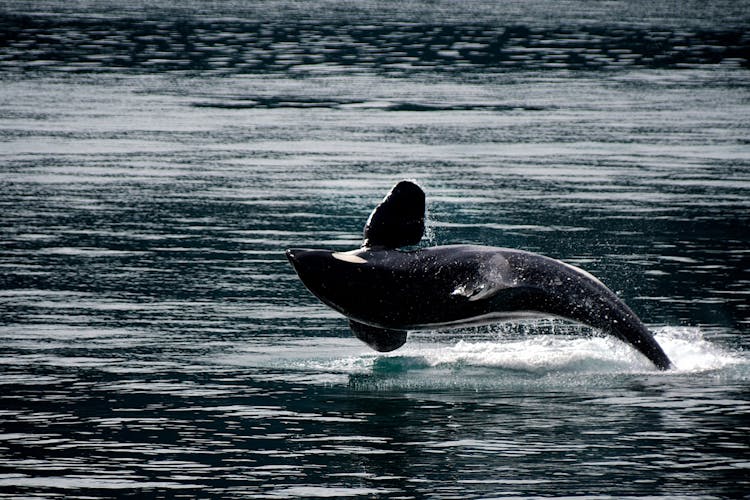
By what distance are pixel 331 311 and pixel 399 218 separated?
15.0 feet

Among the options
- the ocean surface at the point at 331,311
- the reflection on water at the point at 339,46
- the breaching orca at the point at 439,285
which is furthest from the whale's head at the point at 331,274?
the reflection on water at the point at 339,46

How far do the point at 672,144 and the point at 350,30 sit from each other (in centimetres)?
4843

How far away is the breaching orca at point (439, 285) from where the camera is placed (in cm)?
1543

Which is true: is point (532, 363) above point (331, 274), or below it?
below

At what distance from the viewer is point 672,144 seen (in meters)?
38.0

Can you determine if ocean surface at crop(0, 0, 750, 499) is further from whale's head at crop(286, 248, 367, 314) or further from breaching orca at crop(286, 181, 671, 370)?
whale's head at crop(286, 248, 367, 314)

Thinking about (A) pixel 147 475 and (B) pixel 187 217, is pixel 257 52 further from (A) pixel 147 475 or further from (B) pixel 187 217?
(A) pixel 147 475

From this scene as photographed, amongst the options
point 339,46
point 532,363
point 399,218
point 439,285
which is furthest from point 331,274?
point 339,46

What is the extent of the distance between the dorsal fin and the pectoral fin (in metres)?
0.79

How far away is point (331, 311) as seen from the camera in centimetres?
2062

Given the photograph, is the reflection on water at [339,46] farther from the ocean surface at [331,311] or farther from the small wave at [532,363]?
the small wave at [532,363]

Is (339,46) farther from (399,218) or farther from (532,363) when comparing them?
(399,218)

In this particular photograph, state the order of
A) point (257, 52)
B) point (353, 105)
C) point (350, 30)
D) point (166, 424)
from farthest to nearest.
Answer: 1. point (350, 30)
2. point (257, 52)
3. point (353, 105)
4. point (166, 424)

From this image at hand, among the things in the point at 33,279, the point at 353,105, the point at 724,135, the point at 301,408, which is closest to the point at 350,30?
the point at 353,105
